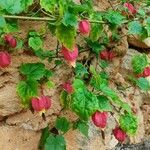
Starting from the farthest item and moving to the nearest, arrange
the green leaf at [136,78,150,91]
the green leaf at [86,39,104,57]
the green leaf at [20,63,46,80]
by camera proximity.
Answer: the green leaf at [136,78,150,91] → the green leaf at [86,39,104,57] → the green leaf at [20,63,46,80]

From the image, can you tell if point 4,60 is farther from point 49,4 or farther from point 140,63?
point 140,63

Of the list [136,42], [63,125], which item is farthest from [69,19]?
[136,42]

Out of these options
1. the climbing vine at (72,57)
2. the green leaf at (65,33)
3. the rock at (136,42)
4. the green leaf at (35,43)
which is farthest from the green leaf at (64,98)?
the rock at (136,42)

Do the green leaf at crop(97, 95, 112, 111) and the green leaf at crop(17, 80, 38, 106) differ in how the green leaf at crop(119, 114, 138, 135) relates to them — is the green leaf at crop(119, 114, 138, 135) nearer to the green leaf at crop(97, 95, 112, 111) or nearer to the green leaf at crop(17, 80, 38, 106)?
the green leaf at crop(97, 95, 112, 111)

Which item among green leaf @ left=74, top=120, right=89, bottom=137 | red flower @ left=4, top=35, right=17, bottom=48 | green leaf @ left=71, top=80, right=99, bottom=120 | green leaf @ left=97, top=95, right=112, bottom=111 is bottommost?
green leaf @ left=74, top=120, right=89, bottom=137

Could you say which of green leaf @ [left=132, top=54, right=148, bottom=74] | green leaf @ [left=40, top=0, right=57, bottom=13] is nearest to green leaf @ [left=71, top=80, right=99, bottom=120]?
green leaf @ [left=40, top=0, right=57, bottom=13]

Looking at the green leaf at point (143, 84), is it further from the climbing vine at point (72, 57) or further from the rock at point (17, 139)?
the rock at point (17, 139)

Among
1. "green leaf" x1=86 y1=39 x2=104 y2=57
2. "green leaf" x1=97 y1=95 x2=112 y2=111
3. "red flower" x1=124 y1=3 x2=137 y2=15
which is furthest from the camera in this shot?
"red flower" x1=124 y1=3 x2=137 y2=15

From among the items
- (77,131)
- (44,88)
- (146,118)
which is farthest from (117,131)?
(146,118)
